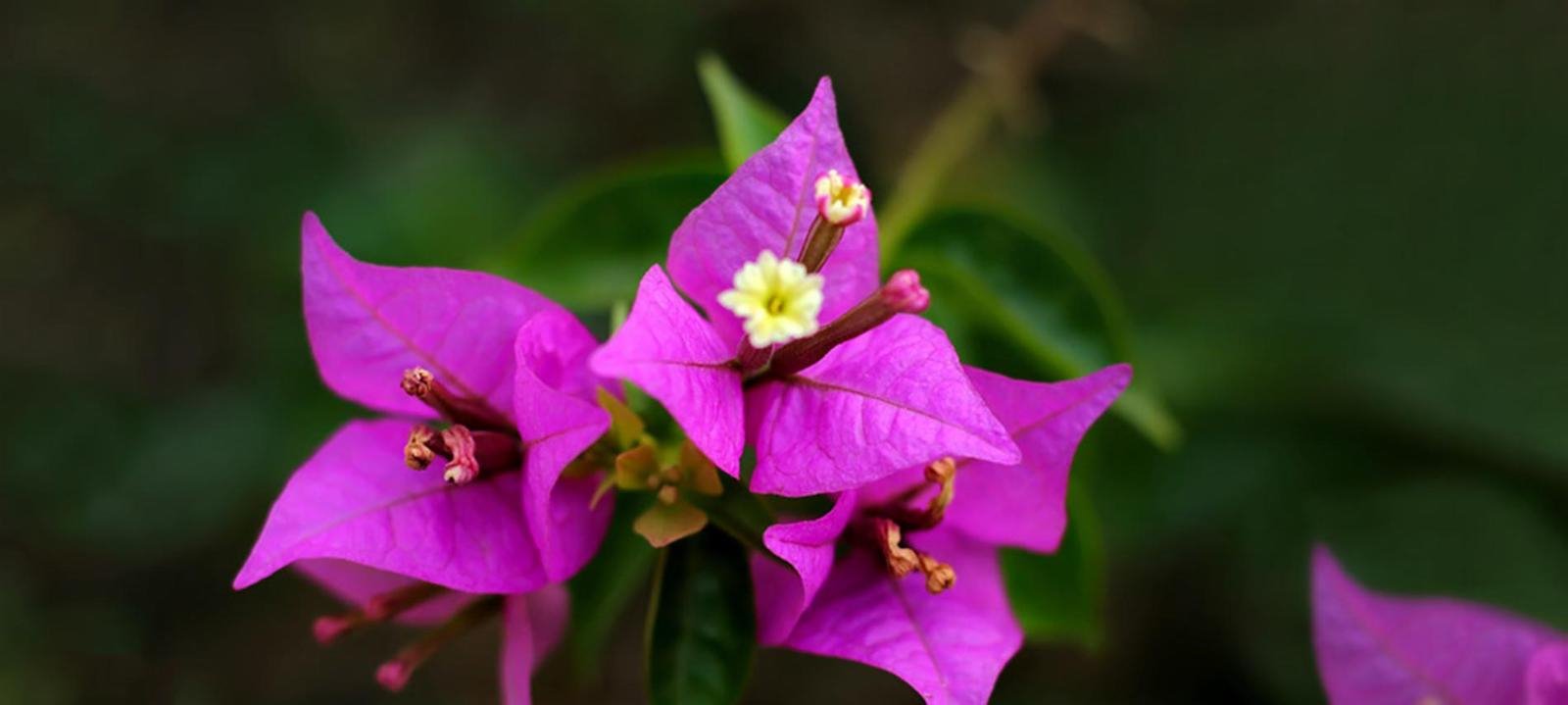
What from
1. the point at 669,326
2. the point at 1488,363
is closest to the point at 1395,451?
the point at 1488,363

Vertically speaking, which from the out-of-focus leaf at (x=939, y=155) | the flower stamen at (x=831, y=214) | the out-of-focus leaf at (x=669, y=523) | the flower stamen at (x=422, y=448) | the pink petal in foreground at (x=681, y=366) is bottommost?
the flower stamen at (x=422, y=448)

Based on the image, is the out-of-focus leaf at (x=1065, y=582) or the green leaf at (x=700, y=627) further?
the out-of-focus leaf at (x=1065, y=582)

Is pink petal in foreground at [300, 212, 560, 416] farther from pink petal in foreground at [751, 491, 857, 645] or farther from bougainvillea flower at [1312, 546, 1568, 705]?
bougainvillea flower at [1312, 546, 1568, 705]

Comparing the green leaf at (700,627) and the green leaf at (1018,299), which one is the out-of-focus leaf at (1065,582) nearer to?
the green leaf at (1018,299)

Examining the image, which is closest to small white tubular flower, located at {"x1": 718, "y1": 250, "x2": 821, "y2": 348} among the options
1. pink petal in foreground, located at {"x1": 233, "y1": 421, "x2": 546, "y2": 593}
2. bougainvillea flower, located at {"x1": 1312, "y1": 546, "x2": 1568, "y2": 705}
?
pink petal in foreground, located at {"x1": 233, "y1": 421, "x2": 546, "y2": 593}

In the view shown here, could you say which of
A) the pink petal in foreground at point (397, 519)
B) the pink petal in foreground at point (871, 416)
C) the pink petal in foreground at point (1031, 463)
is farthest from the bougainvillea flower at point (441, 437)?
the pink petal in foreground at point (1031, 463)

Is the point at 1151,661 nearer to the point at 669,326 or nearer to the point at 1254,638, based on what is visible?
the point at 1254,638
